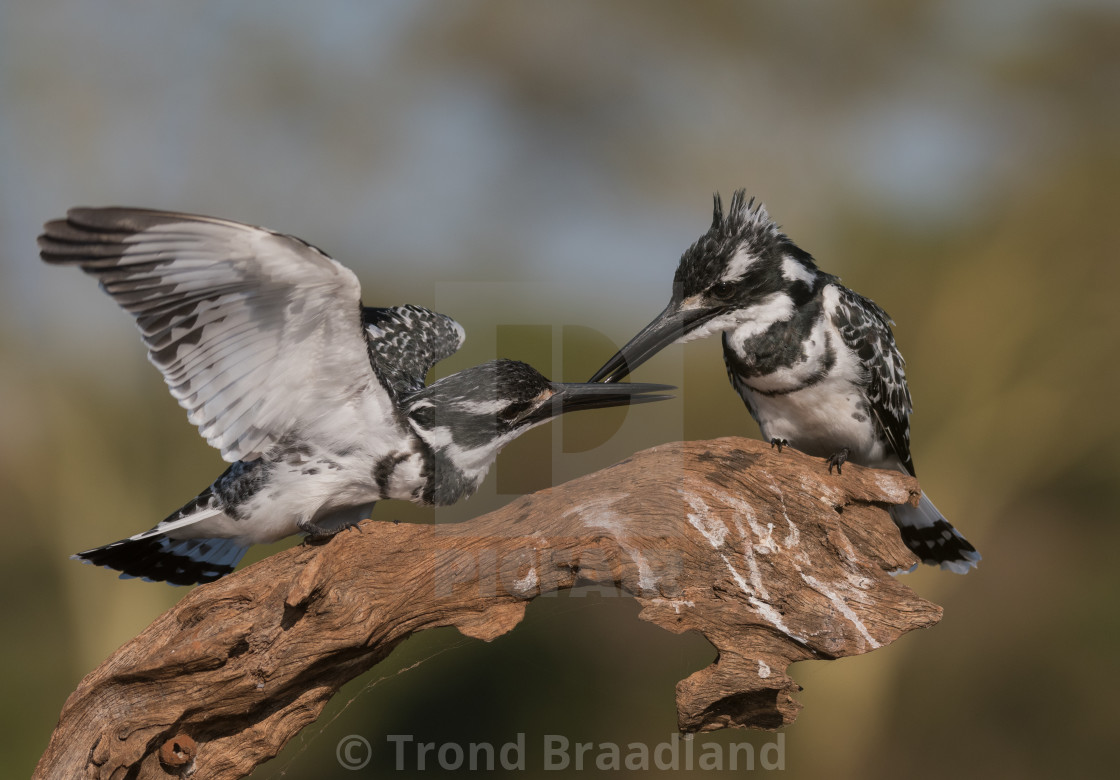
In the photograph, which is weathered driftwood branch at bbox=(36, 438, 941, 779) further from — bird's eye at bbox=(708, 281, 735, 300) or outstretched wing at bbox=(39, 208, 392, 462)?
bird's eye at bbox=(708, 281, 735, 300)

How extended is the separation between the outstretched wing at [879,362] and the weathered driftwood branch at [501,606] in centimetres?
43

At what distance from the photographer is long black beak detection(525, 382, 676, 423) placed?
1727mm

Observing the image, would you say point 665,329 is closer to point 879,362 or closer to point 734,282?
point 734,282

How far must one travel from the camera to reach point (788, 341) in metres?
1.72

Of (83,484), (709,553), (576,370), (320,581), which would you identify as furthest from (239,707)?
(83,484)

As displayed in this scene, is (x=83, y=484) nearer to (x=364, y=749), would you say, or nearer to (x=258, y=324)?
(x=364, y=749)

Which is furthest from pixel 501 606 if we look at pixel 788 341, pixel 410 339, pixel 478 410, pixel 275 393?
pixel 410 339

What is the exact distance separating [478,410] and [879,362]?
3.22 feet

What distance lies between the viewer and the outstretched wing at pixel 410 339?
86.4 inches

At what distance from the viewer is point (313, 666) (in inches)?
58.1

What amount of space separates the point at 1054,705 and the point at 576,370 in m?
2.98

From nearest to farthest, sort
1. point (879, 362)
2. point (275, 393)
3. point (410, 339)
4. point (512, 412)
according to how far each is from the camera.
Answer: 1. point (275, 393)
2. point (512, 412)
3. point (879, 362)
4. point (410, 339)

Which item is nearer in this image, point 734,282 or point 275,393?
point 275,393

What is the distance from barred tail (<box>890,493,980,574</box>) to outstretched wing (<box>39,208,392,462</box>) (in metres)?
1.33
